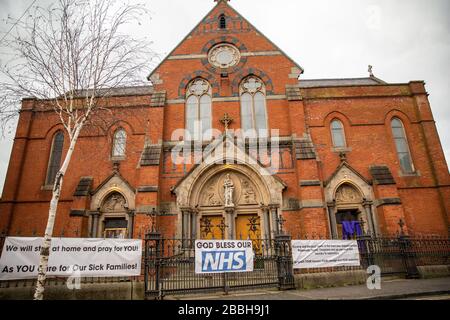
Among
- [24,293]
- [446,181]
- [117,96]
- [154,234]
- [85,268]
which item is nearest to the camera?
[24,293]

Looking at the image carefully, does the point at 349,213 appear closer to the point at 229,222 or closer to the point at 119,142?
the point at 229,222

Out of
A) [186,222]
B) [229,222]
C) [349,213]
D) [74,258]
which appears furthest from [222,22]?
[74,258]

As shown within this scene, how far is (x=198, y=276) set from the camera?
28.7 feet

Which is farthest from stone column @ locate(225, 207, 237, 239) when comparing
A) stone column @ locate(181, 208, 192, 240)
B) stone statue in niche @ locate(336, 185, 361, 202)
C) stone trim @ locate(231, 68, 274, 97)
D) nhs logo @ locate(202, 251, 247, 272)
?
stone trim @ locate(231, 68, 274, 97)

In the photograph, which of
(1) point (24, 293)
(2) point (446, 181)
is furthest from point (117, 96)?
(2) point (446, 181)

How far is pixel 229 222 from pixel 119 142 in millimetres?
8100

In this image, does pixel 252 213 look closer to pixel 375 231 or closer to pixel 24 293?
pixel 375 231

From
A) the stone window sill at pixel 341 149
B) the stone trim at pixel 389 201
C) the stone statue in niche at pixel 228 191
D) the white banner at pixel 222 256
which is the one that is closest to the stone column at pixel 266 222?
the stone statue in niche at pixel 228 191

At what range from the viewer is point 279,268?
364 inches

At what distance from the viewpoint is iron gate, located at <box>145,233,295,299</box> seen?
8.23m

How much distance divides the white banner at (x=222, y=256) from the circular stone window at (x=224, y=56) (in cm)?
1190

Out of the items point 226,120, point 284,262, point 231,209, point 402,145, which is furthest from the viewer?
point 402,145

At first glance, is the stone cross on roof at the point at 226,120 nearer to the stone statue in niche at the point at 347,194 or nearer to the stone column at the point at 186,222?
the stone column at the point at 186,222

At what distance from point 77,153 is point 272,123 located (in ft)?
37.5
